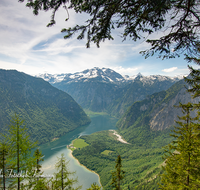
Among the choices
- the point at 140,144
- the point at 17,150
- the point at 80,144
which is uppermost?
the point at 17,150

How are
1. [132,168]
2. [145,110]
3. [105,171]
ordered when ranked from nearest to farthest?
[105,171] < [132,168] < [145,110]

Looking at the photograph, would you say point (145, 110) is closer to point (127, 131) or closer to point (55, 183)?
point (127, 131)

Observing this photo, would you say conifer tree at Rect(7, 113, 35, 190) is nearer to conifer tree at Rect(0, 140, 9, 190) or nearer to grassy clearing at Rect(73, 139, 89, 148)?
conifer tree at Rect(0, 140, 9, 190)

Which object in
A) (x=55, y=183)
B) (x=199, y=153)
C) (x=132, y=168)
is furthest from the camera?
(x=132, y=168)

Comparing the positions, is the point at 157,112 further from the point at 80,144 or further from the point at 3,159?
the point at 3,159

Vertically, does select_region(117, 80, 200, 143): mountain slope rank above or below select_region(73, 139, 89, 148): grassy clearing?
above

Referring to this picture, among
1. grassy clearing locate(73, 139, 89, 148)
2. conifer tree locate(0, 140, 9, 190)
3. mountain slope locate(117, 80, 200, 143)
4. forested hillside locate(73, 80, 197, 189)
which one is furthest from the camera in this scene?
mountain slope locate(117, 80, 200, 143)

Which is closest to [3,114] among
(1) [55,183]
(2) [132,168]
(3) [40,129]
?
(3) [40,129]

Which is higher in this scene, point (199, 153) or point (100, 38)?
point (100, 38)

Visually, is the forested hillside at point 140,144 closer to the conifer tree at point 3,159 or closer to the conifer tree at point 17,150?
the conifer tree at point 17,150

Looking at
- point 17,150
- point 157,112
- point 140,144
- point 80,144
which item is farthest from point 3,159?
point 157,112

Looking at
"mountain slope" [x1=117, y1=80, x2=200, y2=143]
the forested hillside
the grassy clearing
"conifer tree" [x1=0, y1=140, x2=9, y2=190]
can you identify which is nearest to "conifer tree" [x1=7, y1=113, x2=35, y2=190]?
"conifer tree" [x1=0, y1=140, x2=9, y2=190]
